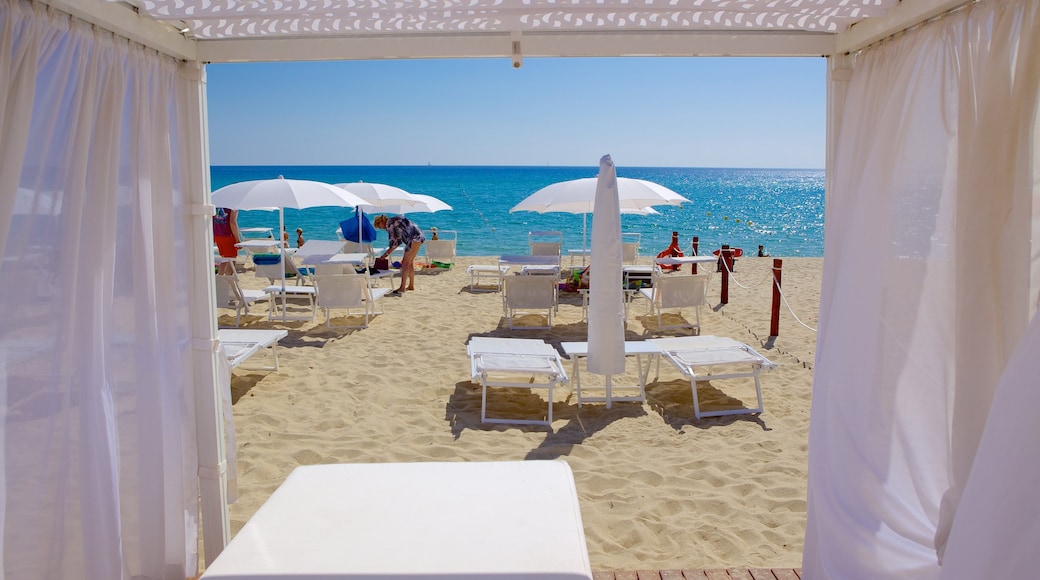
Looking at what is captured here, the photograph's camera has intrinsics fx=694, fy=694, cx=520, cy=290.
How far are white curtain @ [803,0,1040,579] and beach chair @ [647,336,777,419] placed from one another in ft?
8.70

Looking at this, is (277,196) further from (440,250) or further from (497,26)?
(497,26)

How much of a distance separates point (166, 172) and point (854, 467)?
2.66 m

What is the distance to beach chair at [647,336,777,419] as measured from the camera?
5.30 metres

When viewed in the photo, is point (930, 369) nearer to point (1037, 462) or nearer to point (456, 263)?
point (1037, 462)

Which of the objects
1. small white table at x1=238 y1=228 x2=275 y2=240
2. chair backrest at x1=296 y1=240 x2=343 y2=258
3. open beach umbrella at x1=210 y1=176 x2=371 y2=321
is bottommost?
chair backrest at x1=296 y1=240 x2=343 y2=258

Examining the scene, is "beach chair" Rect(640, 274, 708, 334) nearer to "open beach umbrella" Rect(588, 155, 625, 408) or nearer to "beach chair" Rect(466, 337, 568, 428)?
"beach chair" Rect(466, 337, 568, 428)

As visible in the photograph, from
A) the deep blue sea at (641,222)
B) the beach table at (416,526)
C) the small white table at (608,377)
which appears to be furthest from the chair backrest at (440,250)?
the beach table at (416,526)

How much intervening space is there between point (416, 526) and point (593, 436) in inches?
124

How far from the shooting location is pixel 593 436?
16.0 feet

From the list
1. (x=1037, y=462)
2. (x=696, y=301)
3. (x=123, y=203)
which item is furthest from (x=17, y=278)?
(x=696, y=301)

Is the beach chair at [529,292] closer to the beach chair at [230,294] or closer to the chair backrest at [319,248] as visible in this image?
the beach chair at [230,294]

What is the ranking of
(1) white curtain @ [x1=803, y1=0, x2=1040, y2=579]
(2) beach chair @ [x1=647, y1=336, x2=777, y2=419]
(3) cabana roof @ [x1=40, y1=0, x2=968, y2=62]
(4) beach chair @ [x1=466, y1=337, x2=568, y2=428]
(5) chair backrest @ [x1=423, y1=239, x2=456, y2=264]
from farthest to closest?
(5) chair backrest @ [x1=423, y1=239, x2=456, y2=264] < (2) beach chair @ [x1=647, y1=336, x2=777, y2=419] < (4) beach chair @ [x1=466, y1=337, x2=568, y2=428] < (3) cabana roof @ [x1=40, y1=0, x2=968, y2=62] < (1) white curtain @ [x1=803, y1=0, x2=1040, y2=579]

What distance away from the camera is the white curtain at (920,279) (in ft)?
5.92

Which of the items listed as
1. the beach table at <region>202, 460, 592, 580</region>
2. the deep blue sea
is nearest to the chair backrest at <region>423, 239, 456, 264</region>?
the deep blue sea
